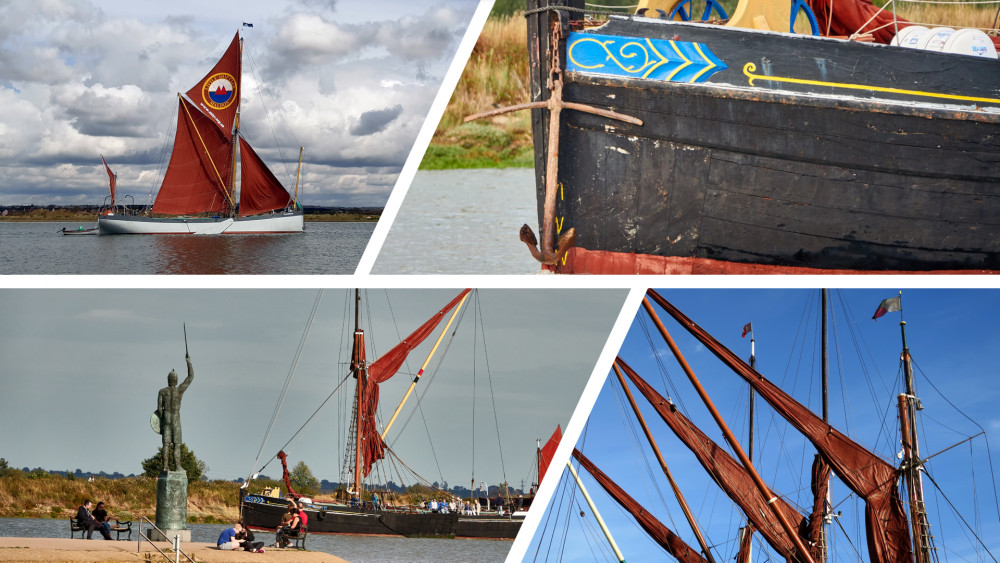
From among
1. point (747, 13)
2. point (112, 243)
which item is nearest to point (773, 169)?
point (747, 13)

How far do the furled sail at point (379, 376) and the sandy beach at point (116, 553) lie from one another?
587 cm

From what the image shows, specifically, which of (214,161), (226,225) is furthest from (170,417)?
(214,161)

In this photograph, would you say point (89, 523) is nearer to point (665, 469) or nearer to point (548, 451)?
point (665, 469)

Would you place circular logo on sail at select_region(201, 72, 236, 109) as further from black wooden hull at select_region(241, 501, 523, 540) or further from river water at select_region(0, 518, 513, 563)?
black wooden hull at select_region(241, 501, 523, 540)

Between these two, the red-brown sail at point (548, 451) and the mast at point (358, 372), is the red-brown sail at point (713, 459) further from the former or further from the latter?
the mast at point (358, 372)

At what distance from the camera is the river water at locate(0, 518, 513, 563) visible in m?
15.3

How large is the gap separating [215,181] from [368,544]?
808 inches

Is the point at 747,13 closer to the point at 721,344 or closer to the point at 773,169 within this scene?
the point at 773,169

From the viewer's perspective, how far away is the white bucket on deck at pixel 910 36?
10477 mm

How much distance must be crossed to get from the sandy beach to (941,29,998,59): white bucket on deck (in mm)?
8174

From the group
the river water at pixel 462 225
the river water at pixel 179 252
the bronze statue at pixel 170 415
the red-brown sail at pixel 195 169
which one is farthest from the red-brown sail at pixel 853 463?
the red-brown sail at pixel 195 169

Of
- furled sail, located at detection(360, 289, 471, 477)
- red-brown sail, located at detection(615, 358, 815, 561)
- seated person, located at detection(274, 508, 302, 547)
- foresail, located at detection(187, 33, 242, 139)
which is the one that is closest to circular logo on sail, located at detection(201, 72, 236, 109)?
foresail, located at detection(187, 33, 242, 139)

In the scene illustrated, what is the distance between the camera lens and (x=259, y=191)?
3409cm

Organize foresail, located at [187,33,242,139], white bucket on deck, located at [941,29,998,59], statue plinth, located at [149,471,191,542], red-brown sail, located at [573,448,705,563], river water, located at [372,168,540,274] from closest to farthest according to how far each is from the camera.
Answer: white bucket on deck, located at [941,29,998,59] < statue plinth, located at [149,471,191,542] < red-brown sail, located at [573,448,705,563] < river water, located at [372,168,540,274] < foresail, located at [187,33,242,139]
